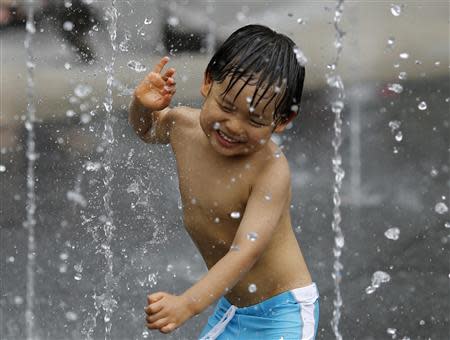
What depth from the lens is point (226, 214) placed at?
2.48m

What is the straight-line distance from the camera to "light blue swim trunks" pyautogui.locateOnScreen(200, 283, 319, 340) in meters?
2.47

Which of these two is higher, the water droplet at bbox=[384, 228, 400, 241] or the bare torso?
the bare torso

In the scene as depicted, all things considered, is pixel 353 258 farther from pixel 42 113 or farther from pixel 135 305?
pixel 42 113

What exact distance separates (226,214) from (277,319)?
0.27m

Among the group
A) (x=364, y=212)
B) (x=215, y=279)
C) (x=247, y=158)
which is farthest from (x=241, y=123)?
(x=364, y=212)

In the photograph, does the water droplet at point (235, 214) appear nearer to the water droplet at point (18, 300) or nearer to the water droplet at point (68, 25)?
the water droplet at point (18, 300)

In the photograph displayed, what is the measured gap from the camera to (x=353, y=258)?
4.57 m

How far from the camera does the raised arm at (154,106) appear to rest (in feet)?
8.41

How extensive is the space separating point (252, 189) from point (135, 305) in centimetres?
181

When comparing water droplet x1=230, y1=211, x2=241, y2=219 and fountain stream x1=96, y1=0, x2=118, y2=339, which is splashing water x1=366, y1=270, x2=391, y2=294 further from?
water droplet x1=230, y1=211, x2=241, y2=219

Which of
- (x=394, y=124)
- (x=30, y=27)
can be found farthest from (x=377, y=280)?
(x=30, y=27)

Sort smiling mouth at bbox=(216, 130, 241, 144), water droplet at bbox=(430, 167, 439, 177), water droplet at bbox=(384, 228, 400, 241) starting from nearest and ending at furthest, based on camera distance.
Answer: smiling mouth at bbox=(216, 130, 241, 144)
water droplet at bbox=(384, 228, 400, 241)
water droplet at bbox=(430, 167, 439, 177)

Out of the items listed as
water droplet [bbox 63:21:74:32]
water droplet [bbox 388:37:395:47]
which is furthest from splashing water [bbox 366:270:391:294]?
water droplet [bbox 63:21:74:32]

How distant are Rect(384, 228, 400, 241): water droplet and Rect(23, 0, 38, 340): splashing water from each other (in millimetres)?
1564
